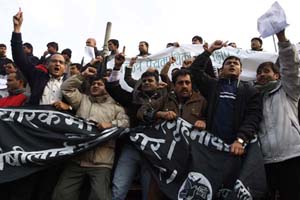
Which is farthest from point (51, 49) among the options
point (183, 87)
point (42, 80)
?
point (183, 87)

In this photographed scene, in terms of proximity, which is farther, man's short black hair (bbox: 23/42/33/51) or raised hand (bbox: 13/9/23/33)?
man's short black hair (bbox: 23/42/33/51)

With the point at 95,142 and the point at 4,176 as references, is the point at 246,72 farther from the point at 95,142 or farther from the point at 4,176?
the point at 4,176

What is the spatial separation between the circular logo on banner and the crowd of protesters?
345 mm

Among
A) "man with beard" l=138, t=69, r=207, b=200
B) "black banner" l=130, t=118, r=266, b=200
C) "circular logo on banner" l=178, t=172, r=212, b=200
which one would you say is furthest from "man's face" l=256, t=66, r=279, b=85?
"circular logo on banner" l=178, t=172, r=212, b=200

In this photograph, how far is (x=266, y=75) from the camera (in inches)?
190

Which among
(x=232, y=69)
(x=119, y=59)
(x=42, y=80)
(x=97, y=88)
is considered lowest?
(x=97, y=88)

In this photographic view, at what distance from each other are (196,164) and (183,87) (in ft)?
3.18

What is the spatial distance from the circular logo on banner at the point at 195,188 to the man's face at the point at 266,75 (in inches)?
60.9

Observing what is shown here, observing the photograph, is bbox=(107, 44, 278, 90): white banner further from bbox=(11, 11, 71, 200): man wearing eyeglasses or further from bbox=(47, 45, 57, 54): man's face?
bbox=(11, 11, 71, 200): man wearing eyeglasses

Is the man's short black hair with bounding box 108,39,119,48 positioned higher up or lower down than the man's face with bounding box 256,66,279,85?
higher up

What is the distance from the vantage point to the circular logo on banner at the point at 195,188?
13.0ft

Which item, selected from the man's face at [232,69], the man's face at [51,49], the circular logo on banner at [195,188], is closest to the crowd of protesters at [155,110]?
the man's face at [232,69]

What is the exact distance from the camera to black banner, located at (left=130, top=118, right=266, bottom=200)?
3934 millimetres

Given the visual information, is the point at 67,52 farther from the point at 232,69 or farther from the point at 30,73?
the point at 232,69
